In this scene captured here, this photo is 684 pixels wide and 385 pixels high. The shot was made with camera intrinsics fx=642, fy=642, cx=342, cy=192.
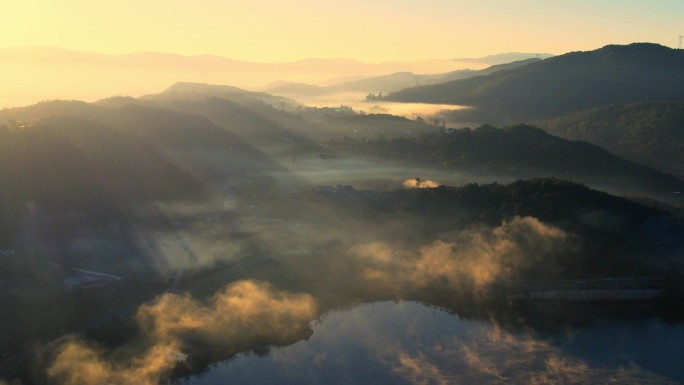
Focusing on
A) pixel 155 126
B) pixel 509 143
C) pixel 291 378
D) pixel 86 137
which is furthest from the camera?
pixel 155 126

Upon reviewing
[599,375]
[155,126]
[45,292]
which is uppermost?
[155,126]

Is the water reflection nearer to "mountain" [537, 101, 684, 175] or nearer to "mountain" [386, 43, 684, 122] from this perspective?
"mountain" [537, 101, 684, 175]

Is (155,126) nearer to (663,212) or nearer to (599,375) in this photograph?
(663,212)

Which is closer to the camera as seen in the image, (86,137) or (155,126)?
(86,137)

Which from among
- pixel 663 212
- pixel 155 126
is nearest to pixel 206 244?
pixel 663 212

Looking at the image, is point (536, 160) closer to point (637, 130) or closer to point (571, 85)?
point (637, 130)

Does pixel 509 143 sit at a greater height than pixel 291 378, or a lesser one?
greater

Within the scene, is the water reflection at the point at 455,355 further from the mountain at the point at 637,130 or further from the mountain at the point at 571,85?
the mountain at the point at 571,85
